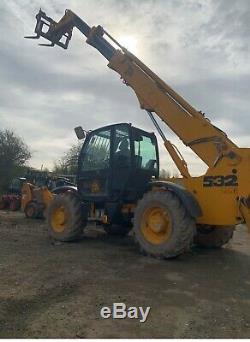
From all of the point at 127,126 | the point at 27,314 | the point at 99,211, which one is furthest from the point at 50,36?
the point at 27,314

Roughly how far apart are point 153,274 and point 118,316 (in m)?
1.95

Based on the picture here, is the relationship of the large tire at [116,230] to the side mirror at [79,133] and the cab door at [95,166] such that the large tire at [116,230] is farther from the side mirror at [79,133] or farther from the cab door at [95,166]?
the side mirror at [79,133]

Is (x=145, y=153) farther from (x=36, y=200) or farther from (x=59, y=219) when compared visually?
(x=36, y=200)

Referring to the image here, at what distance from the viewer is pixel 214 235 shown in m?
8.90

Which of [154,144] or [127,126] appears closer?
[127,126]

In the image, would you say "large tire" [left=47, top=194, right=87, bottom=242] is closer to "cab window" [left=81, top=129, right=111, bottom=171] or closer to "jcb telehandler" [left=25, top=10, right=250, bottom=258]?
"jcb telehandler" [left=25, top=10, right=250, bottom=258]

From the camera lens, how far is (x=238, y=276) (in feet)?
21.2

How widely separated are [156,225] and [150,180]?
72.1 inches

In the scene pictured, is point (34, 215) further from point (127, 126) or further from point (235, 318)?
point (235, 318)

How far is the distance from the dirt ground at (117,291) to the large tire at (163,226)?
0.86 feet

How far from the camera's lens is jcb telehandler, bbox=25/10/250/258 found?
7.11 m

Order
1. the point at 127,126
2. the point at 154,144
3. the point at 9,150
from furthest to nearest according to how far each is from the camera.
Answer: the point at 9,150 < the point at 154,144 < the point at 127,126

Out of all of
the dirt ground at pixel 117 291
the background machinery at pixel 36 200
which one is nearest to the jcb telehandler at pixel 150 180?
the dirt ground at pixel 117 291

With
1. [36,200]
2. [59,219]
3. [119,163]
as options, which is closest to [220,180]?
[119,163]
